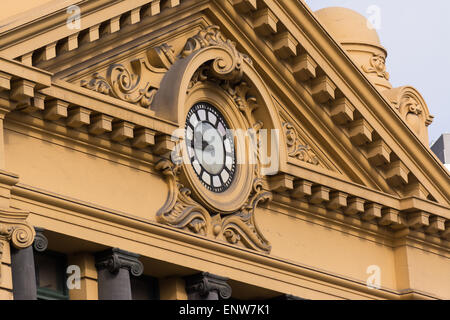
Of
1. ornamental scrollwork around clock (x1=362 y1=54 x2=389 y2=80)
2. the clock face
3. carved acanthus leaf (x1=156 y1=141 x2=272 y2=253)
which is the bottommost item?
carved acanthus leaf (x1=156 y1=141 x2=272 y2=253)

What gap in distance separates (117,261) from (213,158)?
336 centimetres

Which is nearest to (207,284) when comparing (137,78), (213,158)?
(213,158)

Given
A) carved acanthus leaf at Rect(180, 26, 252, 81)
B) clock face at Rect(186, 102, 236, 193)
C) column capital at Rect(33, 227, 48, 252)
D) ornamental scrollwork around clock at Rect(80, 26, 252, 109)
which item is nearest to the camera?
column capital at Rect(33, 227, 48, 252)

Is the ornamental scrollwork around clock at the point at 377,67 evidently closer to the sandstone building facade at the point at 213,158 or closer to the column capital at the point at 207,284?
the sandstone building facade at the point at 213,158

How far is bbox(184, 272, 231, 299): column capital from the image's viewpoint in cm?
2783

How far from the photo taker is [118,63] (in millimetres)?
27578

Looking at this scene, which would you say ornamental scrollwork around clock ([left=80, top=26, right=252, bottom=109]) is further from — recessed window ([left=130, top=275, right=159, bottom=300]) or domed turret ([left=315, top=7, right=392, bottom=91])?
domed turret ([left=315, top=7, right=392, bottom=91])

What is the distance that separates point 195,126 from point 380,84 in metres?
6.36

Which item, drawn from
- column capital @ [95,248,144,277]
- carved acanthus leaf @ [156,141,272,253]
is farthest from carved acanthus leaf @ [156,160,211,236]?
column capital @ [95,248,144,277]

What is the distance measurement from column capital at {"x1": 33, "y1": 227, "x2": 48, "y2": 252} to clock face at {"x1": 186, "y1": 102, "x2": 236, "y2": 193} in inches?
155

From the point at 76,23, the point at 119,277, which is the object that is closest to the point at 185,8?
the point at 76,23

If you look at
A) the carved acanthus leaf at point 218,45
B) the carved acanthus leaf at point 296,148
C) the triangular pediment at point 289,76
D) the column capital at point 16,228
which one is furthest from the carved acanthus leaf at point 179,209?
the column capital at point 16,228

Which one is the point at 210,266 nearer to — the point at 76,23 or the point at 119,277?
the point at 119,277

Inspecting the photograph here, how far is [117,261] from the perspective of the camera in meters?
26.4
